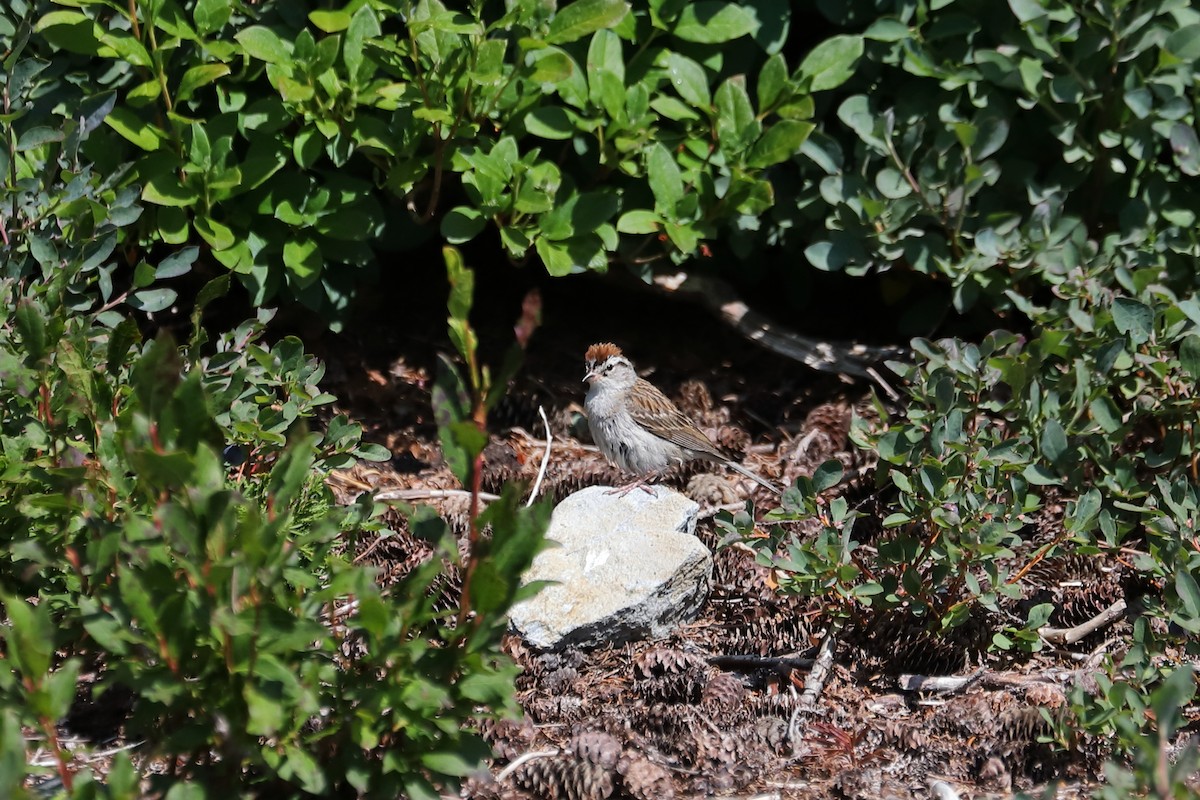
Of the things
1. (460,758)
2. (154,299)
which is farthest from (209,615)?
(154,299)

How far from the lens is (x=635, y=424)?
536 cm

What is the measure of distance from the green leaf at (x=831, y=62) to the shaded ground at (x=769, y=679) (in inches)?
54.4

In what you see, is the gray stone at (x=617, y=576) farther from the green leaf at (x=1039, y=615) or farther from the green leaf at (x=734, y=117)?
the green leaf at (x=734, y=117)

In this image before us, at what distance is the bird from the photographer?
5.35m

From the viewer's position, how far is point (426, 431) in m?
5.47

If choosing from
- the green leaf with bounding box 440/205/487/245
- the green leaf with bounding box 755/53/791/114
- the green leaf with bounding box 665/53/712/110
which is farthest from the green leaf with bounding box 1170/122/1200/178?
the green leaf with bounding box 440/205/487/245

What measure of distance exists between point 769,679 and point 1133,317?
1.70 metres

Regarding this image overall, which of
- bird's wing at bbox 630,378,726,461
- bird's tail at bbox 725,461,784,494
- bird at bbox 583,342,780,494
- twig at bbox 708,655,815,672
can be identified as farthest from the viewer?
bird's wing at bbox 630,378,726,461

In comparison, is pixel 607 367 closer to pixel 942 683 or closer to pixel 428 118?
pixel 428 118

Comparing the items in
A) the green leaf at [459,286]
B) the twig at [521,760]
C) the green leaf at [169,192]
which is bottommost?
the twig at [521,760]

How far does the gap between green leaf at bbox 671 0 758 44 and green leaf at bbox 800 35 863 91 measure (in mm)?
263

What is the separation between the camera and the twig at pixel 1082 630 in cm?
416

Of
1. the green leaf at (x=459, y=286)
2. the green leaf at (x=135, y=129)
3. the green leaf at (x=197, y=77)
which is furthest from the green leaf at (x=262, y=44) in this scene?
the green leaf at (x=459, y=286)

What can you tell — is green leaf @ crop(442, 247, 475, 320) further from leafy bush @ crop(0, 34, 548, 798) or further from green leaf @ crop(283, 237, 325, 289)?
green leaf @ crop(283, 237, 325, 289)
